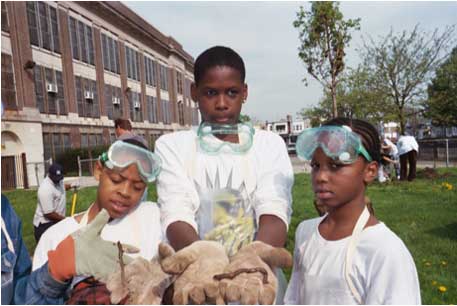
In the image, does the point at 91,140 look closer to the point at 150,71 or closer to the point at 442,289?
the point at 150,71

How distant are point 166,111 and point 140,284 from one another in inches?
1557

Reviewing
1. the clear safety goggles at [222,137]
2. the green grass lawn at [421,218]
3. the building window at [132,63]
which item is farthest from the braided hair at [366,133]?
the building window at [132,63]

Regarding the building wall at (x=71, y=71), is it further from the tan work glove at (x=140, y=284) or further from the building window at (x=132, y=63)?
the tan work glove at (x=140, y=284)

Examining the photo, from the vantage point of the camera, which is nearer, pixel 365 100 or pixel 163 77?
pixel 365 100

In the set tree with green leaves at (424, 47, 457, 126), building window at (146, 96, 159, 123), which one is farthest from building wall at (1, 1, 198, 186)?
tree with green leaves at (424, 47, 457, 126)

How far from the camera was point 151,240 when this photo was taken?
2105 mm

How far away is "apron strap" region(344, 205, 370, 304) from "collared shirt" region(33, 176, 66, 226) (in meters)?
5.52

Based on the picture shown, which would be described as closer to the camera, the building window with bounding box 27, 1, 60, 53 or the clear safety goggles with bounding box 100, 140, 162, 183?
the clear safety goggles with bounding box 100, 140, 162, 183

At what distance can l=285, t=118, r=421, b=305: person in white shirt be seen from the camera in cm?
171

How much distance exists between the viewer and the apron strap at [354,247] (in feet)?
5.86

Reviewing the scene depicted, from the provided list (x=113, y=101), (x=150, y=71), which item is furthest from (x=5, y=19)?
(x=150, y=71)

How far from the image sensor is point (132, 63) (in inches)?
1287

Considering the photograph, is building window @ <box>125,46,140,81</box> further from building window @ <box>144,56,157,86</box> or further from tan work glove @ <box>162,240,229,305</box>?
tan work glove @ <box>162,240,229,305</box>

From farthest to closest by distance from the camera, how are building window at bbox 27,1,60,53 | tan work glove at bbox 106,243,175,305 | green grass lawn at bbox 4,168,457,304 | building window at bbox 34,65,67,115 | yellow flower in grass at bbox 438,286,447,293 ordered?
building window at bbox 34,65,67,115 < building window at bbox 27,1,60,53 < green grass lawn at bbox 4,168,457,304 < yellow flower in grass at bbox 438,286,447,293 < tan work glove at bbox 106,243,175,305
